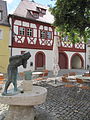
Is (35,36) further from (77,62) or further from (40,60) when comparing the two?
(77,62)

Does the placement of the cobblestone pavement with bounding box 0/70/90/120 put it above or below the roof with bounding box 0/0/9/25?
below

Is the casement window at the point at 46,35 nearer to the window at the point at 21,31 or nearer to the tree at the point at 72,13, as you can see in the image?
the window at the point at 21,31

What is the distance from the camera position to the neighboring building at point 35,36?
1554 centimetres

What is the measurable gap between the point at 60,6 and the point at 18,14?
8.23 meters

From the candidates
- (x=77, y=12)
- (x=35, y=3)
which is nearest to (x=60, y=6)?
(x=77, y=12)

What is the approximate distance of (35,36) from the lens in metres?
16.8

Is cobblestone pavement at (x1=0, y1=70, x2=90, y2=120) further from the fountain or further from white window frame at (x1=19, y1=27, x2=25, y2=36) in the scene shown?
white window frame at (x1=19, y1=27, x2=25, y2=36)

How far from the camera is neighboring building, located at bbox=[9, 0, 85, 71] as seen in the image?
15.5 m

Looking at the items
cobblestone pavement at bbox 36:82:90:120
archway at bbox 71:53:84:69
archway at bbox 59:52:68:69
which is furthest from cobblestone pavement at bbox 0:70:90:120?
archway at bbox 71:53:84:69

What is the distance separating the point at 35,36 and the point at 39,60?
2.97 metres

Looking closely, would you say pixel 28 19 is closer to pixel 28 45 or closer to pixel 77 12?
pixel 28 45

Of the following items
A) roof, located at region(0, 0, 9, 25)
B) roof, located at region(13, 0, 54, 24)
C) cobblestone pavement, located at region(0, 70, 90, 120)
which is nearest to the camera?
cobblestone pavement, located at region(0, 70, 90, 120)

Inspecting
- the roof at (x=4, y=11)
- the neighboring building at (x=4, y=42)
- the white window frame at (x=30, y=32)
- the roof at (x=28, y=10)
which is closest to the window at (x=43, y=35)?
the white window frame at (x=30, y=32)

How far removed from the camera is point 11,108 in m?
3.22
